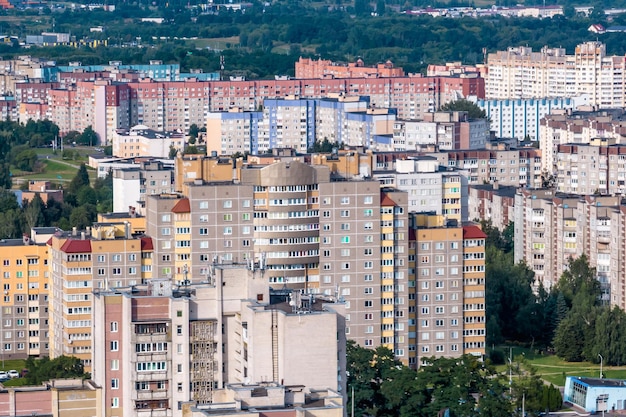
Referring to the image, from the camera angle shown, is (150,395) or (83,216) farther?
(83,216)

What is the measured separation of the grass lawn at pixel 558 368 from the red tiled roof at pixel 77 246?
20.6 feet

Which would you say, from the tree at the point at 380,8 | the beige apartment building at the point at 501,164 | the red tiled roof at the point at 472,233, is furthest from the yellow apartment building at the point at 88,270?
the tree at the point at 380,8

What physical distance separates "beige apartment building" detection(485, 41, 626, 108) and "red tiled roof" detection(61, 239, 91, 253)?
128 feet

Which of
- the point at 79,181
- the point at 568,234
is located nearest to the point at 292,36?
the point at 79,181

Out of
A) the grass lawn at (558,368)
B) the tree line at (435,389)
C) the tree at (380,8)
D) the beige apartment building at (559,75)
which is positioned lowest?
the grass lawn at (558,368)

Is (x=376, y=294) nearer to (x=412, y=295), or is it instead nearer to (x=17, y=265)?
(x=412, y=295)

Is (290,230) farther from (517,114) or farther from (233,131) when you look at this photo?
(517,114)

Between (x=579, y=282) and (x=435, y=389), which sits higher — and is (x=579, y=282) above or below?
above

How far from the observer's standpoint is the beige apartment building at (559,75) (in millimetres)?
71250

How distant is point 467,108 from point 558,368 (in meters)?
29.7

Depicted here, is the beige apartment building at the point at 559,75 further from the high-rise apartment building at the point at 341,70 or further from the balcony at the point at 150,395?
the balcony at the point at 150,395

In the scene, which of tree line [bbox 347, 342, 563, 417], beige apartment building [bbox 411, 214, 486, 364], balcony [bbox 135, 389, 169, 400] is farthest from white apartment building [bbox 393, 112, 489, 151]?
balcony [bbox 135, 389, 169, 400]

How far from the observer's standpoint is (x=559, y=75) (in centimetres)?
7319

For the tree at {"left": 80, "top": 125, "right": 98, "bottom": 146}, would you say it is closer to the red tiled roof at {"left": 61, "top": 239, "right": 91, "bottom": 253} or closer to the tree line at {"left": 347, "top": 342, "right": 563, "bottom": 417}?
the red tiled roof at {"left": 61, "top": 239, "right": 91, "bottom": 253}
